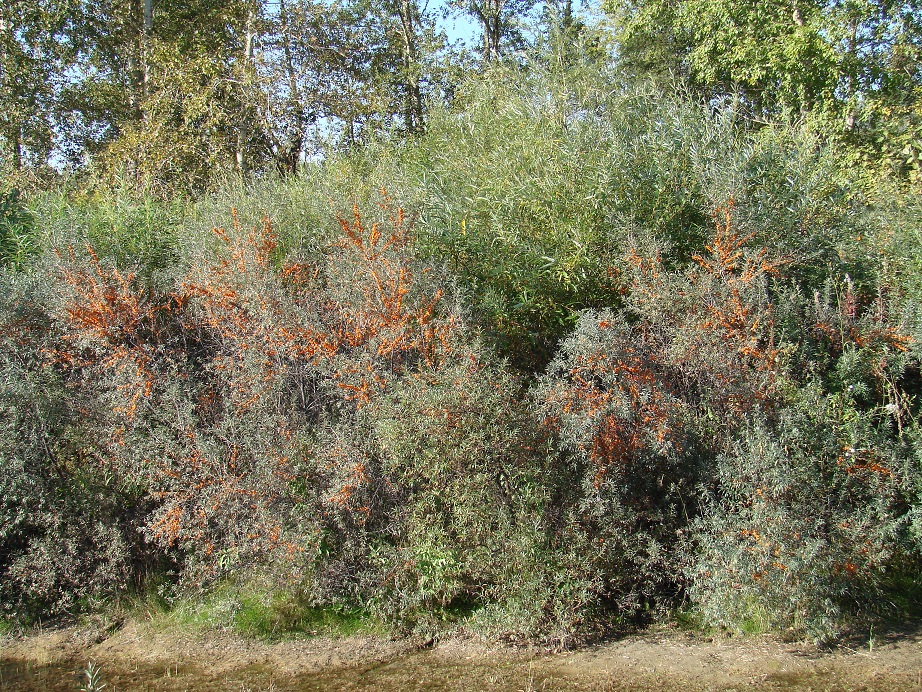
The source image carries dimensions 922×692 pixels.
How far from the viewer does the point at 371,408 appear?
6.19 metres

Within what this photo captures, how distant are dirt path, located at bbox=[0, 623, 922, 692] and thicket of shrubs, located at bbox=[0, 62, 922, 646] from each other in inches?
9.8

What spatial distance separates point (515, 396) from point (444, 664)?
6.97 feet

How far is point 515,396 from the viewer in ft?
A: 19.9

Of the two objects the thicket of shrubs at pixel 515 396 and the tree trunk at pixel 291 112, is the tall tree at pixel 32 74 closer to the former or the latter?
the tree trunk at pixel 291 112

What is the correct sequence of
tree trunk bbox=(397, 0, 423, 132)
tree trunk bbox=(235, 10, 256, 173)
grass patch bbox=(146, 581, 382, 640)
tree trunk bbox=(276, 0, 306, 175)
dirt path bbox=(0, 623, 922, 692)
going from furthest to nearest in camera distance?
tree trunk bbox=(397, 0, 423, 132) < tree trunk bbox=(276, 0, 306, 175) < tree trunk bbox=(235, 10, 256, 173) < grass patch bbox=(146, 581, 382, 640) < dirt path bbox=(0, 623, 922, 692)

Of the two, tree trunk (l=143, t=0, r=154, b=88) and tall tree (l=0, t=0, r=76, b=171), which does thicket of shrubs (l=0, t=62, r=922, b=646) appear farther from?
tall tree (l=0, t=0, r=76, b=171)

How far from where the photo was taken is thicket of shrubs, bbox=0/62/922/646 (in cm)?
585

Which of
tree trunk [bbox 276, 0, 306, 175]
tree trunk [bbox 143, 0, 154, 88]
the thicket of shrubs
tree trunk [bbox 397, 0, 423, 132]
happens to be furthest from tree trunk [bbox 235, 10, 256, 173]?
the thicket of shrubs

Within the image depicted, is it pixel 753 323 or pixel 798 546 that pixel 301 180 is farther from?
pixel 798 546

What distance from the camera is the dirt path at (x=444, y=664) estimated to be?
543cm

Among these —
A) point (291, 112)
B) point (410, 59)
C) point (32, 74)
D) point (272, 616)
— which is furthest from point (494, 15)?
point (272, 616)

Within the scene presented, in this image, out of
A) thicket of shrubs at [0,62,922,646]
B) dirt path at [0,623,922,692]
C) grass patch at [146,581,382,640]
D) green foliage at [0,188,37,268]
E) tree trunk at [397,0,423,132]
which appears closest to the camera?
dirt path at [0,623,922,692]

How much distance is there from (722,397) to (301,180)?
5.76 m

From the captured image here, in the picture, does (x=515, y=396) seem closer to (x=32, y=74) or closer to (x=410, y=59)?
(x=410, y=59)
